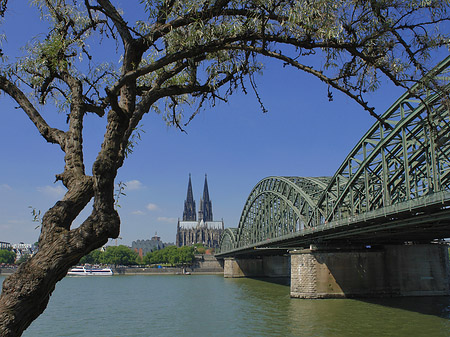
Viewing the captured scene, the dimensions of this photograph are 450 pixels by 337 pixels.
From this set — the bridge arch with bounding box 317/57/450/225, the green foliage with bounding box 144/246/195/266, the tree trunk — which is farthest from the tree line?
the tree trunk

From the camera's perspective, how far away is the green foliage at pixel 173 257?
16300cm

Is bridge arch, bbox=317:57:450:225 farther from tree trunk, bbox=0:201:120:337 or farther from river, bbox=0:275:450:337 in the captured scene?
tree trunk, bbox=0:201:120:337

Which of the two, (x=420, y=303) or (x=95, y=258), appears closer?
(x=420, y=303)

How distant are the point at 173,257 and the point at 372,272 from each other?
125965mm

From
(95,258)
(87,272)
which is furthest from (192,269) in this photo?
(95,258)

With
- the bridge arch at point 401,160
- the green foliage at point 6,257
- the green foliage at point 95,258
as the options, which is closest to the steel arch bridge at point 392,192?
the bridge arch at point 401,160

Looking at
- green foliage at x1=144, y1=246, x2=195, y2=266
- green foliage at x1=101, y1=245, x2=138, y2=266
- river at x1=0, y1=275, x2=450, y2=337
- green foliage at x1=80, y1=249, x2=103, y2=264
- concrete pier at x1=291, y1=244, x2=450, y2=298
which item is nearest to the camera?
river at x1=0, y1=275, x2=450, y2=337

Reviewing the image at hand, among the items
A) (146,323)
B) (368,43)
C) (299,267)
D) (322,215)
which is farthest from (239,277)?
(368,43)

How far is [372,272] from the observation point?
4491 cm

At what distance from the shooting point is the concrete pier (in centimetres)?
4388

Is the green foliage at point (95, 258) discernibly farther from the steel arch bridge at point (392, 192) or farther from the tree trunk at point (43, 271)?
the tree trunk at point (43, 271)

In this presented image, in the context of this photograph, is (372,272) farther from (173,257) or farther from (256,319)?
(173,257)

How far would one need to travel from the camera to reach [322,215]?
57219mm

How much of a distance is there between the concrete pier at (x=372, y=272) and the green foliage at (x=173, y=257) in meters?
121
